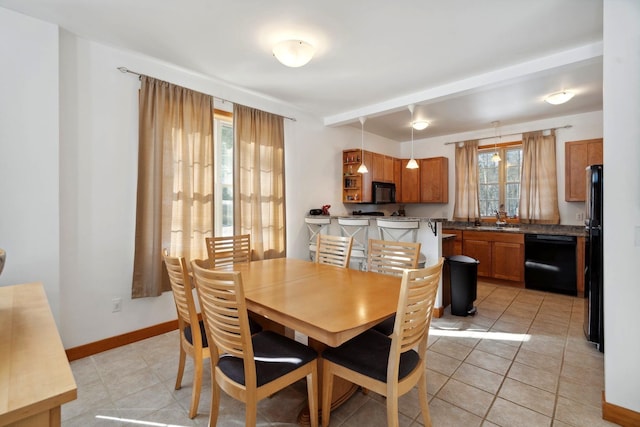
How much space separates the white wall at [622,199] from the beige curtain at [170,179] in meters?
3.29

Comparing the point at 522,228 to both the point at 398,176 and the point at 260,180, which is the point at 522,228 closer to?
the point at 398,176

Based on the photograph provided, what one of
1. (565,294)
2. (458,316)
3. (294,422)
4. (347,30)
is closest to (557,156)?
(565,294)

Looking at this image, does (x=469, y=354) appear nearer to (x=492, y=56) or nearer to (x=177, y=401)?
(x=177, y=401)

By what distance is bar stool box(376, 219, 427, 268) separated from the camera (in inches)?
138

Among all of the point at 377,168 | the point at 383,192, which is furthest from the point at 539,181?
the point at 377,168

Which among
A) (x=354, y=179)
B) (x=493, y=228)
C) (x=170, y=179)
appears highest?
(x=354, y=179)

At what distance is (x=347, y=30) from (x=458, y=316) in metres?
3.20

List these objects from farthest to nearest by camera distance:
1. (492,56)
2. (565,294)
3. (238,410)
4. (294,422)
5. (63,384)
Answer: (565,294) < (492,56) < (238,410) < (294,422) < (63,384)

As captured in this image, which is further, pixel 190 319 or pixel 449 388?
pixel 449 388

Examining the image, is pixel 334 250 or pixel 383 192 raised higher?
pixel 383 192

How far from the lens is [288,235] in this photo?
14.2 ft

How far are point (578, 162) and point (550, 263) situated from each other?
1.60 meters

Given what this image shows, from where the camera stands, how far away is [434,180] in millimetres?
6062

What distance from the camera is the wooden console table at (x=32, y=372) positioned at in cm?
76
